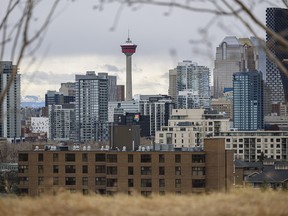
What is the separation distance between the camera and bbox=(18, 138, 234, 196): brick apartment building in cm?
3825

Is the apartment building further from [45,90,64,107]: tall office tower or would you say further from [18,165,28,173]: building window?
[45,90,64,107]: tall office tower

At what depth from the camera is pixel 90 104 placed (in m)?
169

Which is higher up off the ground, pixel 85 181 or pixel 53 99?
pixel 53 99

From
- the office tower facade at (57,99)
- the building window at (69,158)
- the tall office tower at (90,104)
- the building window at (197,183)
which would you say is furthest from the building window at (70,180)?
the office tower facade at (57,99)

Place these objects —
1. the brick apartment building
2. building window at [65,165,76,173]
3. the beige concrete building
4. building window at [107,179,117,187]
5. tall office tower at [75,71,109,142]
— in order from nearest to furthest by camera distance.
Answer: the brick apartment building, building window at [107,179,117,187], building window at [65,165,76,173], the beige concrete building, tall office tower at [75,71,109,142]

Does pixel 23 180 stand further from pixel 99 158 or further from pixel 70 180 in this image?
pixel 99 158

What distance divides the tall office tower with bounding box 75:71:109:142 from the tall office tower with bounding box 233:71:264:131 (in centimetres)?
3328

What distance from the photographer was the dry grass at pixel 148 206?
7.66 meters

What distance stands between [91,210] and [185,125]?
78.6m

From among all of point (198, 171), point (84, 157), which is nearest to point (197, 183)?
point (198, 171)

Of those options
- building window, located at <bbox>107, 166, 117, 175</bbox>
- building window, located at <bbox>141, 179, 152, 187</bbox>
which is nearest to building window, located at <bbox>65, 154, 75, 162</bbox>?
building window, located at <bbox>107, 166, 117, 175</bbox>

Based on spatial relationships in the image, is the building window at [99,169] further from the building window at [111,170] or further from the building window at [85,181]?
the building window at [111,170]

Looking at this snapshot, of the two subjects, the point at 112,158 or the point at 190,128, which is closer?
the point at 112,158

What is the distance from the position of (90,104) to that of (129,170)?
131m
